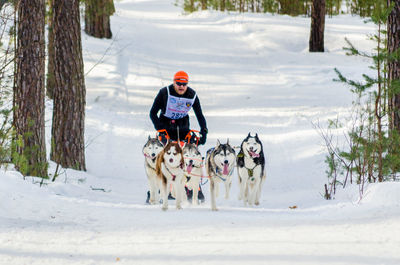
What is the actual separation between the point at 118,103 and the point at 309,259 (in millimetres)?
13730

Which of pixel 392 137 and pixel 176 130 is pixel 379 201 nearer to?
pixel 392 137

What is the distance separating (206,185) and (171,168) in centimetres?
369

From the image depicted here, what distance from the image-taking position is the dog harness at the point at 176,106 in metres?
7.67

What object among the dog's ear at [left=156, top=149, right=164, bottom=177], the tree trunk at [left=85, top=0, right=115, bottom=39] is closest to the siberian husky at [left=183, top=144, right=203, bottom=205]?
the dog's ear at [left=156, top=149, right=164, bottom=177]

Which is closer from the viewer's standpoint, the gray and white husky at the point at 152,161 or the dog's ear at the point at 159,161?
the dog's ear at the point at 159,161

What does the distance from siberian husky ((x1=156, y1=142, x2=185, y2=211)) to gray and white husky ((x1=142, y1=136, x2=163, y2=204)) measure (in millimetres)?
285

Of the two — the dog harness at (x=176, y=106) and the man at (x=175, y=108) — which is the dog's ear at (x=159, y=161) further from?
the dog harness at (x=176, y=106)

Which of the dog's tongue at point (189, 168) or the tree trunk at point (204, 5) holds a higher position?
the tree trunk at point (204, 5)

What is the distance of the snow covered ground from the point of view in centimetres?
434

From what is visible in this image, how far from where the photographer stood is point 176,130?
7828 millimetres

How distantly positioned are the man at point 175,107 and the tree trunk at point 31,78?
179 centimetres

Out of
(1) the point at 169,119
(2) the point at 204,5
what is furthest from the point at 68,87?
(2) the point at 204,5

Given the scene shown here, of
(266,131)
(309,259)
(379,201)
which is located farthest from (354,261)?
(266,131)

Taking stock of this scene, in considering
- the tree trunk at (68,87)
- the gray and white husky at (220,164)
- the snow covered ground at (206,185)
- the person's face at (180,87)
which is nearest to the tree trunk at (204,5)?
the snow covered ground at (206,185)
